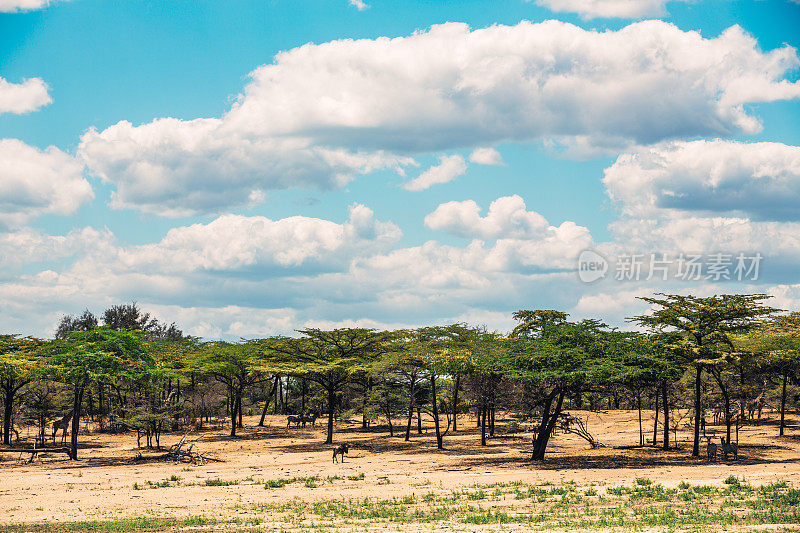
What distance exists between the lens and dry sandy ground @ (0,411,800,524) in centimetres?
2842

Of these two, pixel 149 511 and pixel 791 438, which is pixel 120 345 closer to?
pixel 149 511

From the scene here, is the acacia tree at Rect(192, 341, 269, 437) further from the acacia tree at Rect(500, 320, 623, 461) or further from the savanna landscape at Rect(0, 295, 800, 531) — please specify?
the acacia tree at Rect(500, 320, 623, 461)

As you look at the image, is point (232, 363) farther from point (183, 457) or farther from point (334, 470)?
point (334, 470)

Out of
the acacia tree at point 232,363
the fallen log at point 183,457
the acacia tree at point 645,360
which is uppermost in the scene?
the acacia tree at point 645,360

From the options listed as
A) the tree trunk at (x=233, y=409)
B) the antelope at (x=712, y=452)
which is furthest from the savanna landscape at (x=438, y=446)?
the tree trunk at (x=233, y=409)

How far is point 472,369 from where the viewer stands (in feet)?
151

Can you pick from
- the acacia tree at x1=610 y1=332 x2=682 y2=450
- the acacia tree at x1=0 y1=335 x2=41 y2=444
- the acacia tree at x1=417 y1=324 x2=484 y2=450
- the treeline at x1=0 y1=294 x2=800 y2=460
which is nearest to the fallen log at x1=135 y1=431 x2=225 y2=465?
the treeline at x1=0 y1=294 x2=800 y2=460

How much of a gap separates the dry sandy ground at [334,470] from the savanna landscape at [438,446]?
0.21m

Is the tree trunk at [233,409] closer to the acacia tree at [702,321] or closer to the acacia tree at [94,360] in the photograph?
the acacia tree at [94,360]

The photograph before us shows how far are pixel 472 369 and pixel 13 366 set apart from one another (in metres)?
32.0

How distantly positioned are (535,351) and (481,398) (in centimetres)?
993

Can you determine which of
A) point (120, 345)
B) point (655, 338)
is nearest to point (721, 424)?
point (655, 338)

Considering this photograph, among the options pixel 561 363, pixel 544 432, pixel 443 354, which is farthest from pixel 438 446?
pixel 561 363

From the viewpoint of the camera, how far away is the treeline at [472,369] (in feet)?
130
